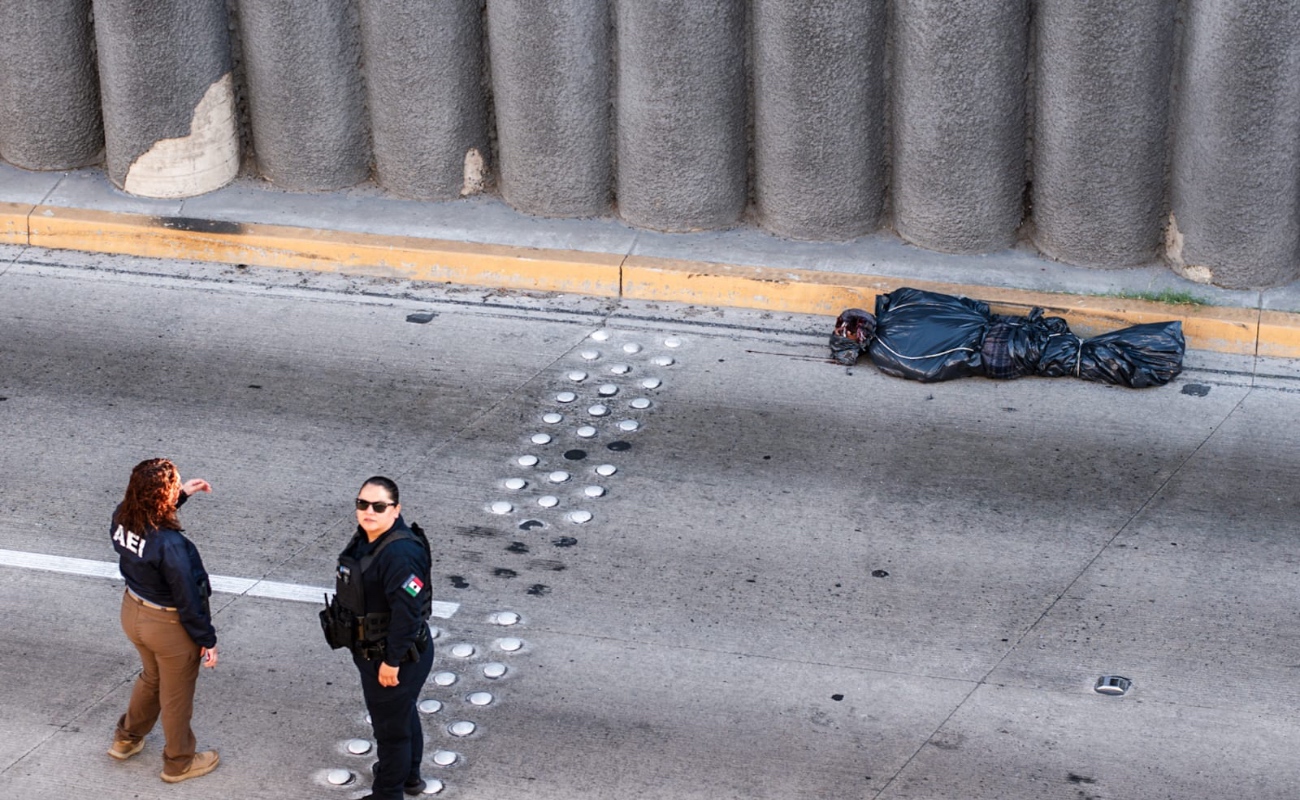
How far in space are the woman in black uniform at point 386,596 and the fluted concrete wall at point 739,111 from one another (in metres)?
5.03

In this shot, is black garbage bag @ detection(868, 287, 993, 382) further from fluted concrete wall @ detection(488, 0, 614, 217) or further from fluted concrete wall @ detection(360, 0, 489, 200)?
fluted concrete wall @ detection(360, 0, 489, 200)

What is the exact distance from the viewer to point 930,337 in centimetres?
1043

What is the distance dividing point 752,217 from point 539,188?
1330 millimetres

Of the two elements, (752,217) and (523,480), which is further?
(752,217)

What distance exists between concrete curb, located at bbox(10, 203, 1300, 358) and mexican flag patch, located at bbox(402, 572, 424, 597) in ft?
15.6

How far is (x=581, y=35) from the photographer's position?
37.2 feet

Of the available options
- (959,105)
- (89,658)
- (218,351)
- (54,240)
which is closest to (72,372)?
(218,351)

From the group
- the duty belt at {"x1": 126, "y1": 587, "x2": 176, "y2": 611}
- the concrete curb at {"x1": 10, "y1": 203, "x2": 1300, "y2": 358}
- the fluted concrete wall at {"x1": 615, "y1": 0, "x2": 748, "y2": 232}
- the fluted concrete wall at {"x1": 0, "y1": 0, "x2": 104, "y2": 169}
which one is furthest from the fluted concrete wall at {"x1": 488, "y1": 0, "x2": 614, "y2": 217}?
the duty belt at {"x1": 126, "y1": 587, "x2": 176, "y2": 611}

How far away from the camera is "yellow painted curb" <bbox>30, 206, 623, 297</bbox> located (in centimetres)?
1145

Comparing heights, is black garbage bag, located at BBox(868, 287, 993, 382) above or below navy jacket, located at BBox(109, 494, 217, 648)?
below

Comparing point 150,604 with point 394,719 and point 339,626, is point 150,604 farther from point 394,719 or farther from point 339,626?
point 394,719

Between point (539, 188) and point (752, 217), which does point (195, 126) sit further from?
point (752, 217)

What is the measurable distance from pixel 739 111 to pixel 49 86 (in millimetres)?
4473

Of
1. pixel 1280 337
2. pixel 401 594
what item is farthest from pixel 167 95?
pixel 1280 337
